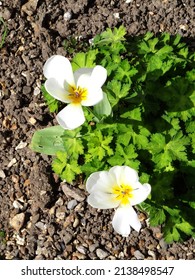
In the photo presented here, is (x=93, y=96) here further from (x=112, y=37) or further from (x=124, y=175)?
(x=112, y=37)

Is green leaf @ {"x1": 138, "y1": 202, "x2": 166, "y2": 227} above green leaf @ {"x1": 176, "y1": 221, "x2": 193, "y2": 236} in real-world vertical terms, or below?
above

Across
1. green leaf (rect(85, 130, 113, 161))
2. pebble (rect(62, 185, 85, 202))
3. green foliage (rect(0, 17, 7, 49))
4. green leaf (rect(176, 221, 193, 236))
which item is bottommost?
pebble (rect(62, 185, 85, 202))

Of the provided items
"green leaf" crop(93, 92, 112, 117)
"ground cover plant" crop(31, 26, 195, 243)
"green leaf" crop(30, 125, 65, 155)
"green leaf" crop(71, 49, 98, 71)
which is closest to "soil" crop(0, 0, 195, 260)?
"green leaf" crop(30, 125, 65, 155)

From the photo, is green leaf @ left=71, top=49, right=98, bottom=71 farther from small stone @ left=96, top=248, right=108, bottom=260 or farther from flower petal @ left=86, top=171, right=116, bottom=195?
small stone @ left=96, top=248, right=108, bottom=260

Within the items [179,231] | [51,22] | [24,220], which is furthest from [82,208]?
[51,22]

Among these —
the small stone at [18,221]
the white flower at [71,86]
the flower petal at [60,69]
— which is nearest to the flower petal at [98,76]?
the white flower at [71,86]

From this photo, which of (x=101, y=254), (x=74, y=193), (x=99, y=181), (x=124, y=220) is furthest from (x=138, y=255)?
(x=99, y=181)
